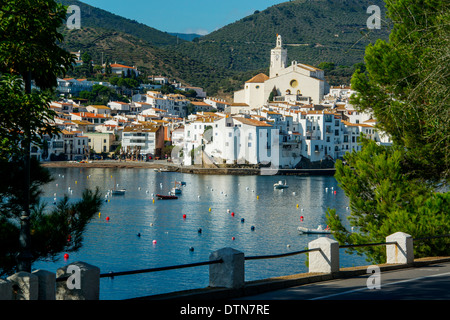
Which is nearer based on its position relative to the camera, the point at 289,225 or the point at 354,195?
the point at 354,195

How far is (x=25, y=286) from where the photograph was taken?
23.7 ft

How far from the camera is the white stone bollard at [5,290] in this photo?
6859mm

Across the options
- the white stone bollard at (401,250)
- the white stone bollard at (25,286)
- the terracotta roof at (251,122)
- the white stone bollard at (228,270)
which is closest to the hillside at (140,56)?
the terracotta roof at (251,122)

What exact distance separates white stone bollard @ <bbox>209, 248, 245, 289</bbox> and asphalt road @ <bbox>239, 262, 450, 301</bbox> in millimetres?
320

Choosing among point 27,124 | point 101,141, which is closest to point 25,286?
point 27,124

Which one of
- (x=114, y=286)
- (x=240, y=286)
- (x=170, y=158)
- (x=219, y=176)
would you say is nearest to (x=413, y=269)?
(x=240, y=286)

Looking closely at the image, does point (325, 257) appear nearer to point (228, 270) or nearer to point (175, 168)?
point (228, 270)

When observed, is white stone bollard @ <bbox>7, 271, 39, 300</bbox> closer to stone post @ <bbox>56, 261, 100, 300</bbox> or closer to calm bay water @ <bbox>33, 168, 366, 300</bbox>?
stone post @ <bbox>56, 261, 100, 300</bbox>

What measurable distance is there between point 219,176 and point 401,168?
232 feet

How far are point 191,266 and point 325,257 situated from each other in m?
3.13

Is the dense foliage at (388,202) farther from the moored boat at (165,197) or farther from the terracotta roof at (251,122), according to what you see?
the terracotta roof at (251,122)

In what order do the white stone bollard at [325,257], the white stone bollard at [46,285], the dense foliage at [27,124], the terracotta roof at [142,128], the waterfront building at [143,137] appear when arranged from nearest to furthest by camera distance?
the white stone bollard at [46,285] < the dense foliage at [27,124] < the white stone bollard at [325,257] < the terracotta roof at [142,128] < the waterfront building at [143,137]

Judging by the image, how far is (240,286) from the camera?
931 centimetres
